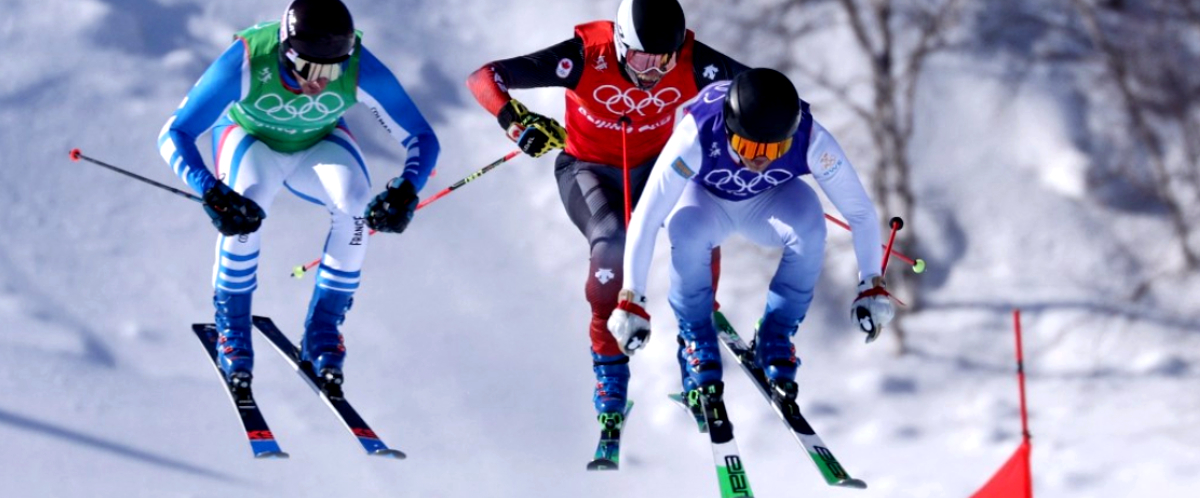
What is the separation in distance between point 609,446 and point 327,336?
1626mm

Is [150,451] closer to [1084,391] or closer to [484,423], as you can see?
[484,423]

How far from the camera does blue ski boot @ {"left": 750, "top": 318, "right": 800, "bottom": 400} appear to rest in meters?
8.08

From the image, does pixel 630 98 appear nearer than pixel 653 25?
No

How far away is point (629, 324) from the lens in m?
7.53

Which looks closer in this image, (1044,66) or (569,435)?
(569,435)

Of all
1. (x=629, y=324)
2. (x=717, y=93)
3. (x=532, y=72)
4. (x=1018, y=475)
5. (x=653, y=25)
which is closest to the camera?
(x=1018, y=475)

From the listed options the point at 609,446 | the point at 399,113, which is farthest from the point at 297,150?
the point at 609,446

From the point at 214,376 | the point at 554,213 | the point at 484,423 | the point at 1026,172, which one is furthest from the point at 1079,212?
the point at 214,376

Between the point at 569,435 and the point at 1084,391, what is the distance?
463 cm

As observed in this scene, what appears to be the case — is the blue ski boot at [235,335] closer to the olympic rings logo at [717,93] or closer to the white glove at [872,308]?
the olympic rings logo at [717,93]

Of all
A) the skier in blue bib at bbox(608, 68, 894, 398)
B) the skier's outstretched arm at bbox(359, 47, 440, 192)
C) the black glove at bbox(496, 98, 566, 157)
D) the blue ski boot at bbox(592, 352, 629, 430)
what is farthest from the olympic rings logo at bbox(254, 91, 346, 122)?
the blue ski boot at bbox(592, 352, 629, 430)

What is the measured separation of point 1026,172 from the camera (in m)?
15.3

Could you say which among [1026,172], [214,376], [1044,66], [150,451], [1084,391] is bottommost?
[150,451]

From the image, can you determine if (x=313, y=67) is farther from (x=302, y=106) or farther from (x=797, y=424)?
(x=797, y=424)
